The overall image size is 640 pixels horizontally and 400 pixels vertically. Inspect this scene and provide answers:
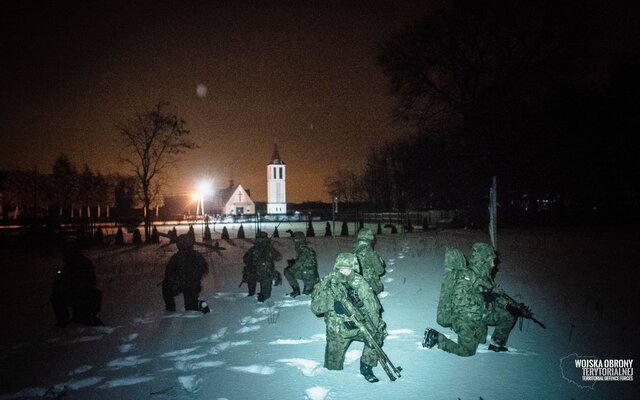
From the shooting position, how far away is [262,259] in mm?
9977

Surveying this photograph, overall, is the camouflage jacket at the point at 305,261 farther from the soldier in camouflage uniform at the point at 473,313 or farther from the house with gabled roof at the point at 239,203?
the house with gabled roof at the point at 239,203

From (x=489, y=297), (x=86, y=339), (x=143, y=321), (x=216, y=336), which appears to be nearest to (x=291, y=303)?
(x=216, y=336)

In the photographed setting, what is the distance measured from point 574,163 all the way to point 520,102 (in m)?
5.23

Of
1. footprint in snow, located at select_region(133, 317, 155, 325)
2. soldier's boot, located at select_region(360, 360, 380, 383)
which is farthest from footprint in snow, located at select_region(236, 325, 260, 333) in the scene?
soldier's boot, located at select_region(360, 360, 380, 383)

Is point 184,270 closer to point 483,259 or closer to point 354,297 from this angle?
point 354,297

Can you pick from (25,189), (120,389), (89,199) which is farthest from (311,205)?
(120,389)

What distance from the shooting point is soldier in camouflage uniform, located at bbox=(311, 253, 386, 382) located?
5.14 metres

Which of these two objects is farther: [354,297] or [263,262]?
[263,262]

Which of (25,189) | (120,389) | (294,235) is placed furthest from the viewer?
(25,189)

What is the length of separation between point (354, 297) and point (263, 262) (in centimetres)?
501

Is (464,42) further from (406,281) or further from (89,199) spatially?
(89,199)

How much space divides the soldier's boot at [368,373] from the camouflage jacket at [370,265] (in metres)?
2.90

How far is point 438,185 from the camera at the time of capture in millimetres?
27203

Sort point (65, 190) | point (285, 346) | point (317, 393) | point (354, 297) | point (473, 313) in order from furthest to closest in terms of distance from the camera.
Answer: point (65, 190) < point (285, 346) < point (473, 313) < point (354, 297) < point (317, 393)
